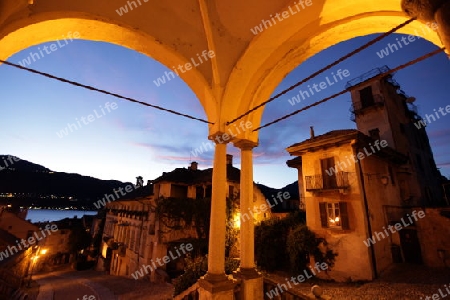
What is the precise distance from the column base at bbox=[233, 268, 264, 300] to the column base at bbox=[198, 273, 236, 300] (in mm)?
288

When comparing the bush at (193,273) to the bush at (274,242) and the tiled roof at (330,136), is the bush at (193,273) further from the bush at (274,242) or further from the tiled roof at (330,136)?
the tiled roof at (330,136)

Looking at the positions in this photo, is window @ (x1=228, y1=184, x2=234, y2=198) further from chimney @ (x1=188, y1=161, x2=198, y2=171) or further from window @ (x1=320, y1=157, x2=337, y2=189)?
window @ (x1=320, y1=157, x2=337, y2=189)

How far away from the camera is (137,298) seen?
1223 cm

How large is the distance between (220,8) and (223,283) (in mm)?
5484

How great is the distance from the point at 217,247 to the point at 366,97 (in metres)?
20.6

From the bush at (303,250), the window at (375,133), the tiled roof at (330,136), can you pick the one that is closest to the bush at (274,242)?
the bush at (303,250)

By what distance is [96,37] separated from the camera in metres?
4.15

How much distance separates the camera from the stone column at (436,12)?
4.76 feet

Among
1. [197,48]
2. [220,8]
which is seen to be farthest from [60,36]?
[220,8]

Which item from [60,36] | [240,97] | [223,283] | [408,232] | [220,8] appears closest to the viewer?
[60,36]

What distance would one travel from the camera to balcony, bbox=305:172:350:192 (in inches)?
487

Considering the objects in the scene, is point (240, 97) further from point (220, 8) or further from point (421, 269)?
point (421, 269)

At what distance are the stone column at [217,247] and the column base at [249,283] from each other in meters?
0.37

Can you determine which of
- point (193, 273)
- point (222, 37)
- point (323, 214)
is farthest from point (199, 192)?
point (222, 37)
